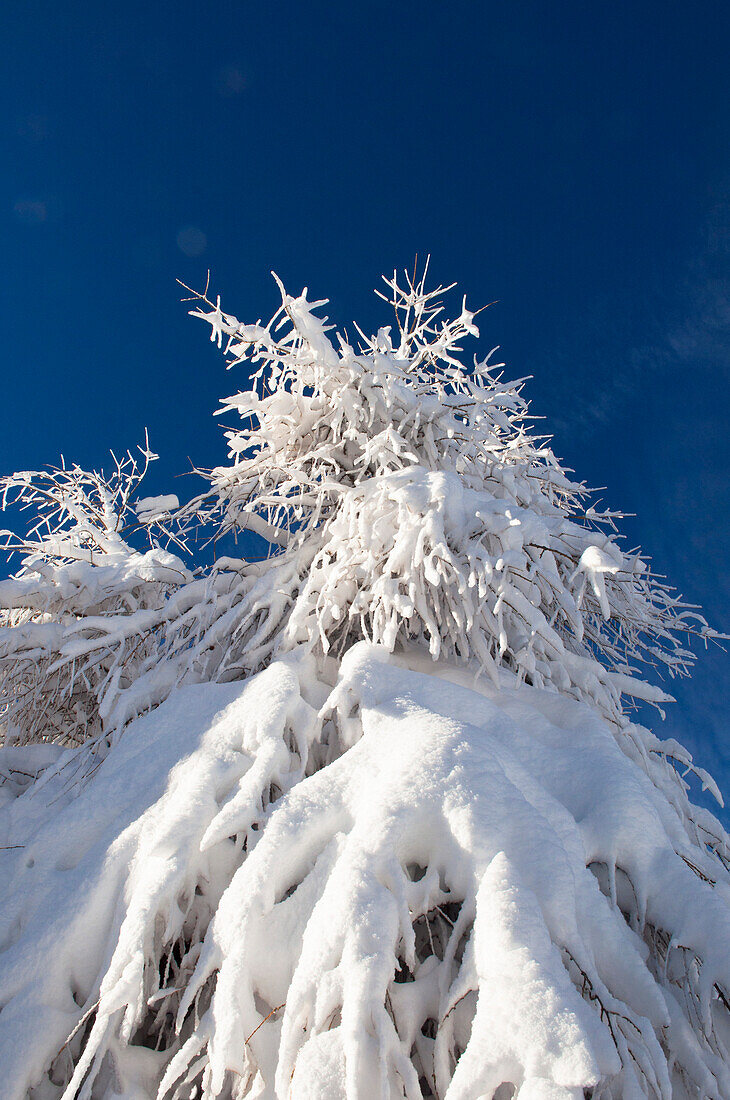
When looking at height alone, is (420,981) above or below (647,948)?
below

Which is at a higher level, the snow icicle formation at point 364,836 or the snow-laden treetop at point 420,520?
the snow-laden treetop at point 420,520

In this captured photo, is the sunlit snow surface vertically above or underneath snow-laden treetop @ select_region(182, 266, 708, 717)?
underneath

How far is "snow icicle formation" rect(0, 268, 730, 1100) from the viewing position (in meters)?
1.53

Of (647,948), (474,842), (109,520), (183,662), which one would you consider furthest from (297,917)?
(109,520)

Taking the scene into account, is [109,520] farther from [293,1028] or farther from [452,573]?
[293,1028]

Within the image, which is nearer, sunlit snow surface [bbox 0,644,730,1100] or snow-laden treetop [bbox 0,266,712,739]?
sunlit snow surface [bbox 0,644,730,1100]

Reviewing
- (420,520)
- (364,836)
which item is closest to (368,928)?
(364,836)

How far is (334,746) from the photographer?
2584 millimetres

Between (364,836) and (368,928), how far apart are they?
26cm

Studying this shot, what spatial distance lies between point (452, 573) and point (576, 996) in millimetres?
1773

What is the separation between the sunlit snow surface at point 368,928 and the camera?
1.46 m

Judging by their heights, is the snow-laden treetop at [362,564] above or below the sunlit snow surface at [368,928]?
above

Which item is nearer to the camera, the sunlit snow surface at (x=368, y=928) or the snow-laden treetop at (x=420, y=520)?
the sunlit snow surface at (x=368, y=928)

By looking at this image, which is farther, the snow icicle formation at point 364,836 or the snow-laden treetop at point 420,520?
the snow-laden treetop at point 420,520
